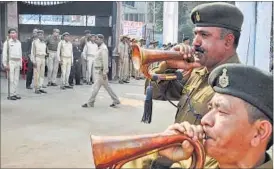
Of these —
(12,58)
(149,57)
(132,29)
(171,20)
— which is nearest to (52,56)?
(12,58)

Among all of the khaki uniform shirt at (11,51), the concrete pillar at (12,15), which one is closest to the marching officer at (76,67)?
the concrete pillar at (12,15)

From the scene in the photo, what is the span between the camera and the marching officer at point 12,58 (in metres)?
9.52

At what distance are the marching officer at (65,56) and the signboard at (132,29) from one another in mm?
4868

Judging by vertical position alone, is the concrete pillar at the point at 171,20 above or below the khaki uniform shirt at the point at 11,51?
above

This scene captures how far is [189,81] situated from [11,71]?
309 inches

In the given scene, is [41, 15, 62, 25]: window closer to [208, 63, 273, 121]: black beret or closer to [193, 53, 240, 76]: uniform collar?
[193, 53, 240, 76]: uniform collar

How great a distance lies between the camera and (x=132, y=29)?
18078 millimetres

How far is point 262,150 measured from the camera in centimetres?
130

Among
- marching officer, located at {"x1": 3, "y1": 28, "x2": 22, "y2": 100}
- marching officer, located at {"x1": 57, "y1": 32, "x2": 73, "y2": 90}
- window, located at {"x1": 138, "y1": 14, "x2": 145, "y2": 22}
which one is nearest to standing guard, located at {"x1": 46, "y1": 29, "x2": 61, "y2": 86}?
marching officer, located at {"x1": 57, "y1": 32, "x2": 73, "y2": 90}

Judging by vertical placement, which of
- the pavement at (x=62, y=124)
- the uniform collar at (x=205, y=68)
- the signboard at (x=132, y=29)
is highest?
the signboard at (x=132, y=29)

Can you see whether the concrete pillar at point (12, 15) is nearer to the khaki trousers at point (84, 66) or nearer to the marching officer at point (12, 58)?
the khaki trousers at point (84, 66)

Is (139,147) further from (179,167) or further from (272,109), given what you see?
(272,109)

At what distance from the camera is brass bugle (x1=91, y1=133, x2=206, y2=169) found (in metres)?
1.23

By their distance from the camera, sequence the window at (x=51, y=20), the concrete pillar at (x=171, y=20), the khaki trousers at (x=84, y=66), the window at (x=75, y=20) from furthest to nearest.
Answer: the window at (x=51, y=20)
the window at (x=75, y=20)
the concrete pillar at (x=171, y=20)
the khaki trousers at (x=84, y=66)
